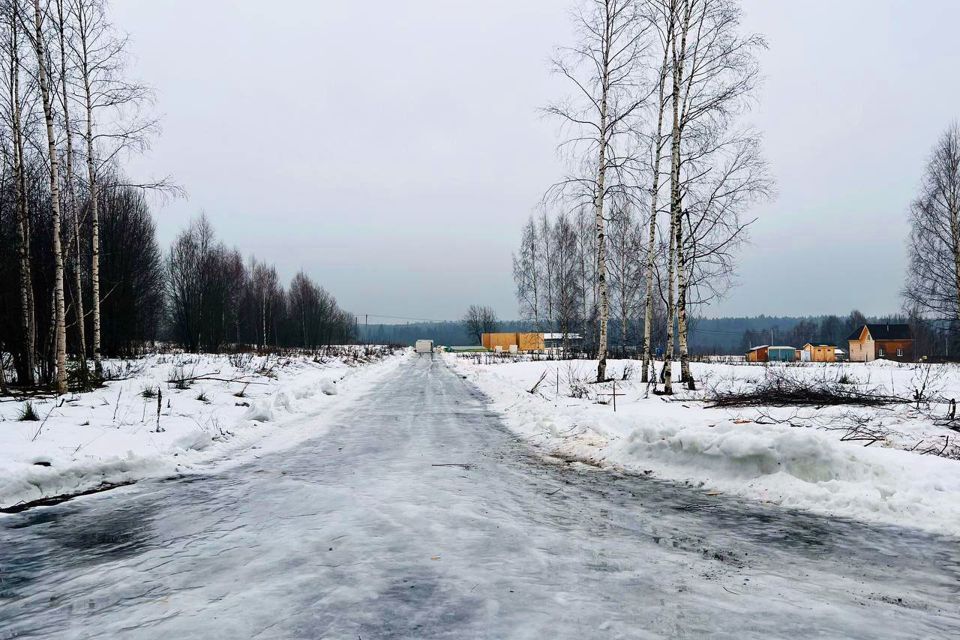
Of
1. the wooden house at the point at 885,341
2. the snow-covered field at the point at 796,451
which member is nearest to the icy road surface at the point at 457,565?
the snow-covered field at the point at 796,451

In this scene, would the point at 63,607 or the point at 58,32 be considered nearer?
the point at 63,607

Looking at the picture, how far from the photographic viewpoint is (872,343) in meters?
58.5

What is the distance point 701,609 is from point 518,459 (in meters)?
5.30

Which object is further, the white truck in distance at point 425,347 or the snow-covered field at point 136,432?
the white truck in distance at point 425,347

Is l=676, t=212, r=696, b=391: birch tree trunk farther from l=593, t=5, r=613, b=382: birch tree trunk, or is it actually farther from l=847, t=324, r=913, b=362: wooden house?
l=847, t=324, r=913, b=362: wooden house

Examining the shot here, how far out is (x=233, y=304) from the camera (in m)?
57.3

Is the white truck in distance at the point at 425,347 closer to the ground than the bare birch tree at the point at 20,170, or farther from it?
closer to the ground

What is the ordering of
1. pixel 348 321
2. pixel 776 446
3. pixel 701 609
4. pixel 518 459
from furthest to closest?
pixel 348 321
pixel 518 459
pixel 776 446
pixel 701 609

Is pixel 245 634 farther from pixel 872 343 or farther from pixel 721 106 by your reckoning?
pixel 872 343

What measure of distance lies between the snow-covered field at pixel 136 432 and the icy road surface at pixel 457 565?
0.86m

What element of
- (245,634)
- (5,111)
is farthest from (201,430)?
(5,111)

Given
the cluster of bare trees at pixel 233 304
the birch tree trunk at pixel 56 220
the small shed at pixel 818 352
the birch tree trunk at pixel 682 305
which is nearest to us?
the birch tree trunk at pixel 56 220

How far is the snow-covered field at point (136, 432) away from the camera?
6879mm

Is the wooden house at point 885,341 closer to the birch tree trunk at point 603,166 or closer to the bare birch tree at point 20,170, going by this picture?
the birch tree trunk at point 603,166
